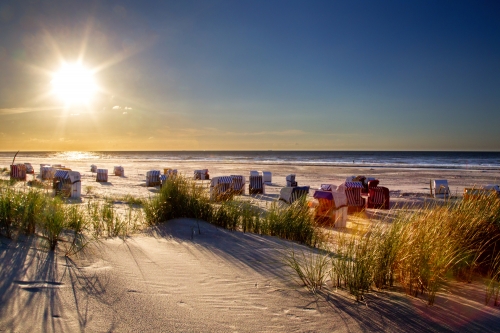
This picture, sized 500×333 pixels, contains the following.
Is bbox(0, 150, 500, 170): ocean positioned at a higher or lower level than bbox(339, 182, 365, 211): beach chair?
higher

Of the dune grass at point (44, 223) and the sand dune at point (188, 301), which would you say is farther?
the dune grass at point (44, 223)

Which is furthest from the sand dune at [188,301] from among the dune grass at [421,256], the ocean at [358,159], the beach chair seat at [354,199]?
the ocean at [358,159]

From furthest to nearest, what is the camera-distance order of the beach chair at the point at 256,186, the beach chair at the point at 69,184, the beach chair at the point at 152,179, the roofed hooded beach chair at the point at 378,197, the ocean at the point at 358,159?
the ocean at the point at 358,159 < the beach chair at the point at 152,179 < the beach chair at the point at 256,186 < the beach chair at the point at 69,184 < the roofed hooded beach chair at the point at 378,197

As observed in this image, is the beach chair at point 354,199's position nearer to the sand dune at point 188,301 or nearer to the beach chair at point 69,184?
the sand dune at point 188,301

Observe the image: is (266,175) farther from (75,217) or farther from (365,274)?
(365,274)

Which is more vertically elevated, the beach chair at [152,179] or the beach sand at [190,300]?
the beach chair at [152,179]

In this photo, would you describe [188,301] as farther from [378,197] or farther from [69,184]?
[69,184]

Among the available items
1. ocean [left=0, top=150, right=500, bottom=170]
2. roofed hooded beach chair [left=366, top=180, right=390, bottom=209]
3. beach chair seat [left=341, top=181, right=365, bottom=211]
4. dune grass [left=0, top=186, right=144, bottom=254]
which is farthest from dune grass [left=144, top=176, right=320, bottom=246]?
ocean [left=0, top=150, right=500, bottom=170]

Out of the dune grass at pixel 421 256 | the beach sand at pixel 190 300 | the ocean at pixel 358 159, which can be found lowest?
the beach sand at pixel 190 300

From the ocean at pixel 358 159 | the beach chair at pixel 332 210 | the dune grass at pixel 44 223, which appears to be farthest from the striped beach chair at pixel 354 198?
the ocean at pixel 358 159

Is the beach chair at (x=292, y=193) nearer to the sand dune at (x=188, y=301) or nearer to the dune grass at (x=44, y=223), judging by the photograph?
the dune grass at (x=44, y=223)

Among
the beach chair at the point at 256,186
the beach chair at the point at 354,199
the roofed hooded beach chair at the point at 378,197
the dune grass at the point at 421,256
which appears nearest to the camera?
the dune grass at the point at 421,256

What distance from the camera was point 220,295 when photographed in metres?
3.10

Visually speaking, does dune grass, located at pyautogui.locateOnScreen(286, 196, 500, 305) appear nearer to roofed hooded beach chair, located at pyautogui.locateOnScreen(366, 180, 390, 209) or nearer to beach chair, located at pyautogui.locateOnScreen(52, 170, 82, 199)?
roofed hooded beach chair, located at pyautogui.locateOnScreen(366, 180, 390, 209)
